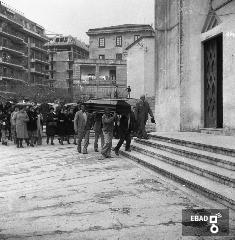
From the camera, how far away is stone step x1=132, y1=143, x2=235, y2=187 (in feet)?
22.7

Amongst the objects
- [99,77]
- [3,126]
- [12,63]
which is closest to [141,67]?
[99,77]

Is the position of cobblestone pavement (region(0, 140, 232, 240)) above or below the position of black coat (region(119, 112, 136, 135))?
below

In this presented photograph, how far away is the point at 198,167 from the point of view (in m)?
8.00

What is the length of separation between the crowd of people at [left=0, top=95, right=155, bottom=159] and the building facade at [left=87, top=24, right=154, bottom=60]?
4677 centimetres

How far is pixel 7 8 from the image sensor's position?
64.6 m

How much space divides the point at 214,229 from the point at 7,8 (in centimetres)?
6541

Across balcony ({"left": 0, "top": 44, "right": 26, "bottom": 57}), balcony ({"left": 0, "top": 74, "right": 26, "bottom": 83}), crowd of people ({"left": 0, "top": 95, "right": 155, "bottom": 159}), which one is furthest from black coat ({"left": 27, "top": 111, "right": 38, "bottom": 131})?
balcony ({"left": 0, "top": 44, "right": 26, "bottom": 57})

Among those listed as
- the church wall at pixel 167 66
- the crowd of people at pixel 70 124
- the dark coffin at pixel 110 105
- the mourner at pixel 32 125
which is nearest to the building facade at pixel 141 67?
the dark coffin at pixel 110 105

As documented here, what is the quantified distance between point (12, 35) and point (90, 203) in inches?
2431

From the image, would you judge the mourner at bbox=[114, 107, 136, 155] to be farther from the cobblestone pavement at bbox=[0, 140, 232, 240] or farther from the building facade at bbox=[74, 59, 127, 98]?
the building facade at bbox=[74, 59, 127, 98]

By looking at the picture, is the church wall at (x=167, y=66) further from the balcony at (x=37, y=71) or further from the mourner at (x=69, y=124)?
the balcony at (x=37, y=71)

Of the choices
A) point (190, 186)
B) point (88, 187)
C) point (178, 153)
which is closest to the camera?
point (190, 186)

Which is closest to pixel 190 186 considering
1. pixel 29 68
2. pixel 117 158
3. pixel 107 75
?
pixel 117 158

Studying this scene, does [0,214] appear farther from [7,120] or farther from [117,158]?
[7,120]
